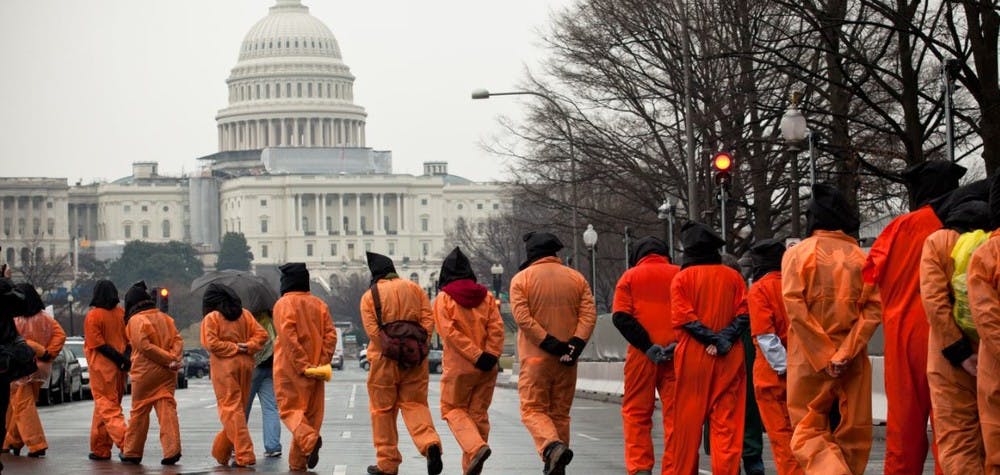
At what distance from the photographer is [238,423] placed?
17688mm

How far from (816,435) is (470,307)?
420 centimetres

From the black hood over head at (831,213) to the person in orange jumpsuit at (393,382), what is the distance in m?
4.08

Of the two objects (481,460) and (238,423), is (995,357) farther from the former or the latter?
(238,423)

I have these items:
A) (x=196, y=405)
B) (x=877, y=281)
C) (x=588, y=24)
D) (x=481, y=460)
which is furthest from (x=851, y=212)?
(x=588, y=24)

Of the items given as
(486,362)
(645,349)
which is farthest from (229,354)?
(645,349)

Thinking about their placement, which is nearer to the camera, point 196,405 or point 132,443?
point 132,443

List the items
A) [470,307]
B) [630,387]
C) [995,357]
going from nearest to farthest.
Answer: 1. [995,357]
2. [630,387]
3. [470,307]

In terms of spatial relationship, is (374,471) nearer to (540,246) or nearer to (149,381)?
(540,246)

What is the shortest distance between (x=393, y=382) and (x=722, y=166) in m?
11.6

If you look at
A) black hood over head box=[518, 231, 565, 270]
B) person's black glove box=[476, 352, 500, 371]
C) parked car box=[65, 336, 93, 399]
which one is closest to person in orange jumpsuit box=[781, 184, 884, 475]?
black hood over head box=[518, 231, 565, 270]

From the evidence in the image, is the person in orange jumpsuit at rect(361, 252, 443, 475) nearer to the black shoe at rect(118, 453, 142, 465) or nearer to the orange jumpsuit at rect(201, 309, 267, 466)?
the orange jumpsuit at rect(201, 309, 267, 466)

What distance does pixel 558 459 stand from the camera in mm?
14539

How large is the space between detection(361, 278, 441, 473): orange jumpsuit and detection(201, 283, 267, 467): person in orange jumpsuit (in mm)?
1986

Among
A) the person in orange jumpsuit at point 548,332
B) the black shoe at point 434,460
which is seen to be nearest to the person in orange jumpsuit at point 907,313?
the person in orange jumpsuit at point 548,332
